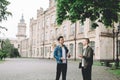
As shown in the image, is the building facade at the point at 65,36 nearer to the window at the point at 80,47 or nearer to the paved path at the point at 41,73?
the window at the point at 80,47

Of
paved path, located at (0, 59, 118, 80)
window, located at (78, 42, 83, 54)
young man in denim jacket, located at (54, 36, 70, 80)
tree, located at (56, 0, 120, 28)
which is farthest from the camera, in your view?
window, located at (78, 42, 83, 54)

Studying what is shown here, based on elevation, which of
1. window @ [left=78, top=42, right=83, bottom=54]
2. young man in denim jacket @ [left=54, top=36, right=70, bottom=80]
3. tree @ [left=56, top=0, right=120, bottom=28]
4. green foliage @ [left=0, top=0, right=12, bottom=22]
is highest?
green foliage @ [left=0, top=0, right=12, bottom=22]

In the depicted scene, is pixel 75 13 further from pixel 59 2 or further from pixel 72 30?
pixel 72 30

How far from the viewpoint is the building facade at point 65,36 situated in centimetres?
4625

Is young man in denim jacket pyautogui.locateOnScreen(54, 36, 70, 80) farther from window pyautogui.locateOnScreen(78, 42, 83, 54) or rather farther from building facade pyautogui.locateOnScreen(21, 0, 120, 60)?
window pyautogui.locateOnScreen(78, 42, 83, 54)

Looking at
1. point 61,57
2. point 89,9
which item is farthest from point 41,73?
point 61,57

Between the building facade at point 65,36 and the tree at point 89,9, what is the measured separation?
15427 millimetres

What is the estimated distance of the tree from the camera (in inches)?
717

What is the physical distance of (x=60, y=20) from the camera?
20.9 m

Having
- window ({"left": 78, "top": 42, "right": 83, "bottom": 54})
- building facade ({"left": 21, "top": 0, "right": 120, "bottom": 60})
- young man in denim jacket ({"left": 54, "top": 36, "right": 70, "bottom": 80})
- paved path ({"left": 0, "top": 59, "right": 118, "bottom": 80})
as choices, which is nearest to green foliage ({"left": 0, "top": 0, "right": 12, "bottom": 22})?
building facade ({"left": 21, "top": 0, "right": 120, "bottom": 60})

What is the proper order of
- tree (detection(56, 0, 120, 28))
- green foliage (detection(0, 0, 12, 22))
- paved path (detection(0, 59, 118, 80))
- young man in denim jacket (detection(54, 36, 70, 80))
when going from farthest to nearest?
green foliage (detection(0, 0, 12, 22)), tree (detection(56, 0, 120, 28)), paved path (detection(0, 59, 118, 80)), young man in denim jacket (detection(54, 36, 70, 80))

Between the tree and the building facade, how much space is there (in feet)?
50.6

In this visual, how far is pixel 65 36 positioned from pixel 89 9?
41.8 metres

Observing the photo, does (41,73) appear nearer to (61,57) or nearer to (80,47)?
(61,57)
